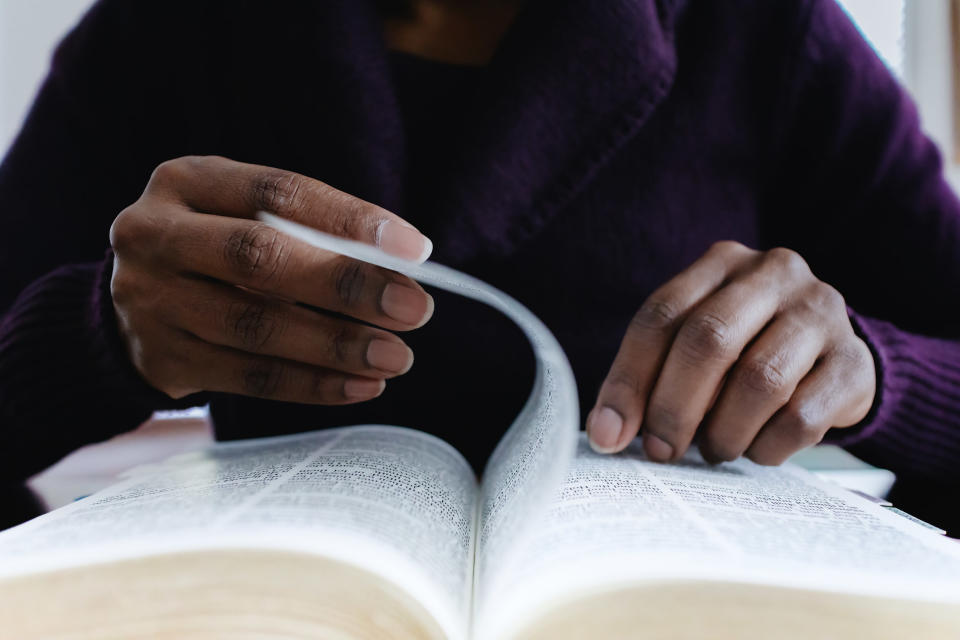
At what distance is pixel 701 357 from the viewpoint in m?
0.26

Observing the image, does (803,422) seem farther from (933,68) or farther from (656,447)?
(933,68)

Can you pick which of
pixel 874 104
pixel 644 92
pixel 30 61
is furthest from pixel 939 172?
pixel 30 61

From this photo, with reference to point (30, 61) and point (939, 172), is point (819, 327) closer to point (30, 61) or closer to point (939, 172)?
point (939, 172)

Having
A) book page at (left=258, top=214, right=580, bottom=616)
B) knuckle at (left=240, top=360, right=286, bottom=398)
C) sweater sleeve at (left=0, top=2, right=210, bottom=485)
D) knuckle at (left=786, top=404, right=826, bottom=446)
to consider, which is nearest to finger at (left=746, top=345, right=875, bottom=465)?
knuckle at (left=786, top=404, right=826, bottom=446)

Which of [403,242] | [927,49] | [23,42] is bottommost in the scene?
[23,42]

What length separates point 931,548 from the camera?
0.19 metres

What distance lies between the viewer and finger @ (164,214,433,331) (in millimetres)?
226

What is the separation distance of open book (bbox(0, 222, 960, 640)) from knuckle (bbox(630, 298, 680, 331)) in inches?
3.6

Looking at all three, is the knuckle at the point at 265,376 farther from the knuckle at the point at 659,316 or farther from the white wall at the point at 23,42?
the white wall at the point at 23,42

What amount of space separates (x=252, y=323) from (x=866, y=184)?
16.9 inches

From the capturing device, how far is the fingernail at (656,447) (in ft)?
0.90

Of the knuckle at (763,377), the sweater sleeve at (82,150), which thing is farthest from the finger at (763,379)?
the sweater sleeve at (82,150)

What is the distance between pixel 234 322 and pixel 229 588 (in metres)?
0.12

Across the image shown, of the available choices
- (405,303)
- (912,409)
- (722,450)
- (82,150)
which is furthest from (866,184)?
(82,150)
